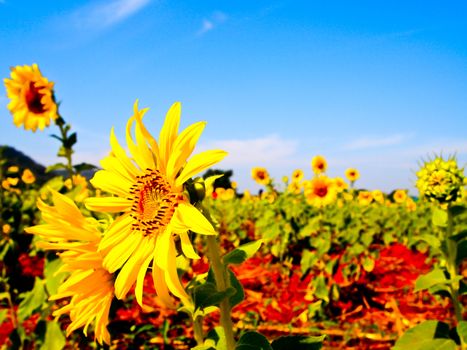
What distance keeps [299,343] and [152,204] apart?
608 millimetres

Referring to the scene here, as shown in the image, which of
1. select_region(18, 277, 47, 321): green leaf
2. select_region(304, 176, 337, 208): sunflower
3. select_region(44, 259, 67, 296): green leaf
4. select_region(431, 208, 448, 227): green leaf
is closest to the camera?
select_region(431, 208, 448, 227): green leaf

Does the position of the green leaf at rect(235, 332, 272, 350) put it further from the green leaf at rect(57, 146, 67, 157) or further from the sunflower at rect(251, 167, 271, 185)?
the sunflower at rect(251, 167, 271, 185)

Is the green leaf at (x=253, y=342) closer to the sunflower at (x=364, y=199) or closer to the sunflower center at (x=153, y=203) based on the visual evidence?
the sunflower center at (x=153, y=203)

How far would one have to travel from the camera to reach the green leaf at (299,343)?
1.35 m

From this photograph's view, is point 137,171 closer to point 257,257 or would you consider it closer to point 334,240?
point 334,240

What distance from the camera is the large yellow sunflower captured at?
1153 mm

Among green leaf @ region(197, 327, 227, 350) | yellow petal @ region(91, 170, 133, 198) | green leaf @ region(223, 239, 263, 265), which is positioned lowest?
green leaf @ region(197, 327, 227, 350)

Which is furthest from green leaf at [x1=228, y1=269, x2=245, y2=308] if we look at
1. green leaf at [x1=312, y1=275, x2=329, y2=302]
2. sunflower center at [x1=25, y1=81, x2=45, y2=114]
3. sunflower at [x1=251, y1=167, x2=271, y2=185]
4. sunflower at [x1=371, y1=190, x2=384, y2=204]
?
sunflower at [x1=371, y1=190, x2=384, y2=204]

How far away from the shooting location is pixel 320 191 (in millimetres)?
5500

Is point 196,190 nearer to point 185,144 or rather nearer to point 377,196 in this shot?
point 185,144

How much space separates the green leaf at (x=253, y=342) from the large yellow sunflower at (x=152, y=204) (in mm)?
250

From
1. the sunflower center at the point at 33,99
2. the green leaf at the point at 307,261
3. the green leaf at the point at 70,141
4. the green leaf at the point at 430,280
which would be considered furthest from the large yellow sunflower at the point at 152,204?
the green leaf at the point at 307,261

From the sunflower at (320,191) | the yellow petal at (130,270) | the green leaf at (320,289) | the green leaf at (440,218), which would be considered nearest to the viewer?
the yellow petal at (130,270)

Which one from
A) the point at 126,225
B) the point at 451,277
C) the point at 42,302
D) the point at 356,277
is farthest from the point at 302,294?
the point at 126,225
